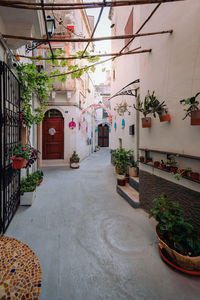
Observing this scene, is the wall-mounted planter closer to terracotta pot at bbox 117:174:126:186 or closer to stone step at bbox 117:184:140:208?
stone step at bbox 117:184:140:208

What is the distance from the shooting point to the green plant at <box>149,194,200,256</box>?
1826 millimetres

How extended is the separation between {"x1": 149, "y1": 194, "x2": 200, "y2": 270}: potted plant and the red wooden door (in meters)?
7.15

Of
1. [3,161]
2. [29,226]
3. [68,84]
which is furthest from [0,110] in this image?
[68,84]

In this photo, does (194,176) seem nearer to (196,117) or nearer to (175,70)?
(196,117)

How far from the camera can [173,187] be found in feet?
8.25

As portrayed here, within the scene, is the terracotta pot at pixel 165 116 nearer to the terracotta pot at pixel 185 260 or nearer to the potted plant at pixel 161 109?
the potted plant at pixel 161 109

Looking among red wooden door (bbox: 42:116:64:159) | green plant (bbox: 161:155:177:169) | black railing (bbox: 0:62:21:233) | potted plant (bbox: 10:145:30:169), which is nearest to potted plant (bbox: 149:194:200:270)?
green plant (bbox: 161:155:177:169)

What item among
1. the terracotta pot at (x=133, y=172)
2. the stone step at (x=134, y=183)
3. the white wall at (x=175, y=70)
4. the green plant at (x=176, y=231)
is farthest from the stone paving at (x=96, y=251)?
the white wall at (x=175, y=70)

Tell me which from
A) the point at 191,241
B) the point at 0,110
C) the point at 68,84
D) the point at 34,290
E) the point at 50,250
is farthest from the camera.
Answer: the point at 68,84

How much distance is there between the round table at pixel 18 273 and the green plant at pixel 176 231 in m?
1.60

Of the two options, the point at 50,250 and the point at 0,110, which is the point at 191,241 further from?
the point at 0,110

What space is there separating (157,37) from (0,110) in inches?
122

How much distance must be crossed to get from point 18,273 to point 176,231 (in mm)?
1847

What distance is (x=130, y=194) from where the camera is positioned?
13.2 ft
